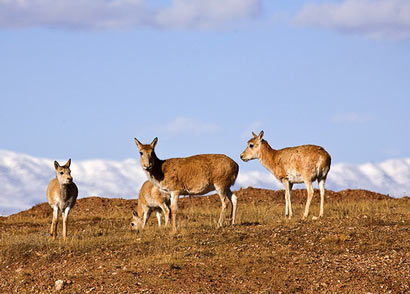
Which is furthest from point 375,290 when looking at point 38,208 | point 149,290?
point 38,208

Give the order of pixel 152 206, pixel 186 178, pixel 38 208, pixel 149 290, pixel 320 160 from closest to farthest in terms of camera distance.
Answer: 1. pixel 149 290
2. pixel 186 178
3. pixel 320 160
4. pixel 152 206
5. pixel 38 208

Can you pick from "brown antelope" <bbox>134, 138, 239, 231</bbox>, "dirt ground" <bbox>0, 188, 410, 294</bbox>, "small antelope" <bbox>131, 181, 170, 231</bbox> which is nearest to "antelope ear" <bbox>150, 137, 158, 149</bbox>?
Answer: "brown antelope" <bbox>134, 138, 239, 231</bbox>

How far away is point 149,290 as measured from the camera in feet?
46.4

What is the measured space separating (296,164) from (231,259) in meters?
7.96

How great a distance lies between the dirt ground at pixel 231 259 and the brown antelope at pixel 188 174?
1.14m

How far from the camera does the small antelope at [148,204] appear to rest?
24.7 metres

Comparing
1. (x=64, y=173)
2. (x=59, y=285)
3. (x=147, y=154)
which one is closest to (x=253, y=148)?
(x=147, y=154)

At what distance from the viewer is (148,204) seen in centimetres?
2541

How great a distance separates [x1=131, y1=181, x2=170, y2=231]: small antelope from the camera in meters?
24.7

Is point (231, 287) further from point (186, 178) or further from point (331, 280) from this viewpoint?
point (186, 178)

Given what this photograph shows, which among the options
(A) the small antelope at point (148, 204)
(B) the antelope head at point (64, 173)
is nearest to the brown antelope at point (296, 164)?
(A) the small antelope at point (148, 204)

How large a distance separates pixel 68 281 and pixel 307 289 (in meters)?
5.05

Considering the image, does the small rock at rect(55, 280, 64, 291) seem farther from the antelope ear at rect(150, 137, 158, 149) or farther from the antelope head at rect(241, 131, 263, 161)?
the antelope head at rect(241, 131, 263, 161)

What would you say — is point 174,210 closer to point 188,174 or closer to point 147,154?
point 188,174
